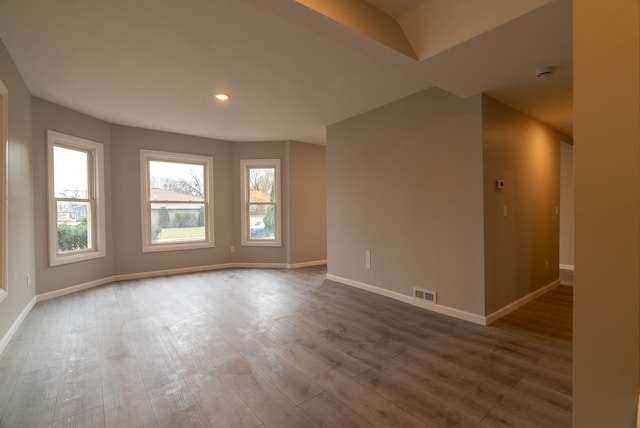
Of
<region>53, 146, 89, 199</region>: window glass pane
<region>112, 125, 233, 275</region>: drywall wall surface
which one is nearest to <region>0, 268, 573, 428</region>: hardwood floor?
<region>112, 125, 233, 275</region>: drywall wall surface

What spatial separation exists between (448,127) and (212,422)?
3282 mm

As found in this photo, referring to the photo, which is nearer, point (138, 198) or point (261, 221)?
point (138, 198)

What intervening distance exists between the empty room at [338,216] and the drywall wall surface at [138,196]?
0.12 feet

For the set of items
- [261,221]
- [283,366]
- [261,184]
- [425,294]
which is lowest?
[283,366]

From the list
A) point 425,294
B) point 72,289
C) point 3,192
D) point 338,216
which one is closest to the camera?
point 3,192

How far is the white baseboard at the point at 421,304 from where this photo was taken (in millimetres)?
2955

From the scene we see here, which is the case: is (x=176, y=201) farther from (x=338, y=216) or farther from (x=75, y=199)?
(x=338, y=216)

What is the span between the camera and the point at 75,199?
13.7 feet

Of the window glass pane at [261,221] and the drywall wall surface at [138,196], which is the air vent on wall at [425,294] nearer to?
the window glass pane at [261,221]

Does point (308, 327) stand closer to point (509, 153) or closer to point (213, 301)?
point (213, 301)

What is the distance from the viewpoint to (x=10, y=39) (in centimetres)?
236

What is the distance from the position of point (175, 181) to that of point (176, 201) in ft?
1.25

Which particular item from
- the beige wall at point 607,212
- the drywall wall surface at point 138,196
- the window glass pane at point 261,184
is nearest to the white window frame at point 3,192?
the drywall wall surface at point 138,196

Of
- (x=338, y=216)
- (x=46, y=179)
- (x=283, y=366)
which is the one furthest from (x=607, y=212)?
(x=46, y=179)
